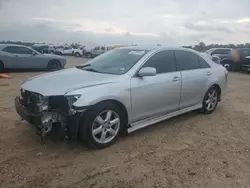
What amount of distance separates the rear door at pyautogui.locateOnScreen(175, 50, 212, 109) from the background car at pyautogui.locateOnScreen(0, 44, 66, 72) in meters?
10.6

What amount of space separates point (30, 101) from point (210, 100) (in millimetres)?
3943

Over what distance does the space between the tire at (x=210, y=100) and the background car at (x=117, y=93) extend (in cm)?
6

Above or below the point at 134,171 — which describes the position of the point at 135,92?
above

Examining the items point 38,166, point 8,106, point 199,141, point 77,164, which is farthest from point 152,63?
point 8,106

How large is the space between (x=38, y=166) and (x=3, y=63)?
37.1ft

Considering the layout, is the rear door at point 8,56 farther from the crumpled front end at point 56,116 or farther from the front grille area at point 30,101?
the crumpled front end at point 56,116

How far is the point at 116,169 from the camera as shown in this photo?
3.59 m

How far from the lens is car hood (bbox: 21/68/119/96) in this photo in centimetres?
392

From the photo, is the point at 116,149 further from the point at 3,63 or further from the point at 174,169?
the point at 3,63

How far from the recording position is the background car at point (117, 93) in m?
3.86

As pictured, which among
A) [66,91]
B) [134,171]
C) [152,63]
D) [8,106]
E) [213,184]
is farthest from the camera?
[8,106]

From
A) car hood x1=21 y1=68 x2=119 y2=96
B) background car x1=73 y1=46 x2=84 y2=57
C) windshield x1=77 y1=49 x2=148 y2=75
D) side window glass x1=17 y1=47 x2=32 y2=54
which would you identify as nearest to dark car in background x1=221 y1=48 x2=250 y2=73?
side window glass x1=17 y1=47 x2=32 y2=54

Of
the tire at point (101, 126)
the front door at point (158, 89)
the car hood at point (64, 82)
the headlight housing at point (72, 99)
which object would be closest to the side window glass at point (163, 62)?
the front door at point (158, 89)

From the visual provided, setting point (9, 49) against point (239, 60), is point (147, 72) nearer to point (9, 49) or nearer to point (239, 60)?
point (9, 49)
